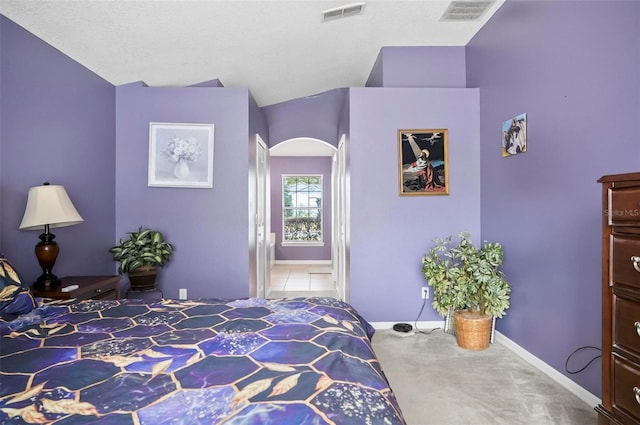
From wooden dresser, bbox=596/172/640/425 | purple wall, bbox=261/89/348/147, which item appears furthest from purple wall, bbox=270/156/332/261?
wooden dresser, bbox=596/172/640/425

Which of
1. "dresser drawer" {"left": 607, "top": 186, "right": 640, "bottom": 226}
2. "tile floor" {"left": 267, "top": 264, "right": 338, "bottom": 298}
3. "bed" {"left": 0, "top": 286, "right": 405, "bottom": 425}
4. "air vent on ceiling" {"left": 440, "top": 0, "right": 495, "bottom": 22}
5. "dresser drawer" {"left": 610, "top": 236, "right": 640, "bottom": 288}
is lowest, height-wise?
"tile floor" {"left": 267, "top": 264, "right": 338, "bottom": 298}

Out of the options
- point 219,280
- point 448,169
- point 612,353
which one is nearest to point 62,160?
point 219,280

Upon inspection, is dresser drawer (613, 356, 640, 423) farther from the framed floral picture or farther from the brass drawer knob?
the framed floral picture

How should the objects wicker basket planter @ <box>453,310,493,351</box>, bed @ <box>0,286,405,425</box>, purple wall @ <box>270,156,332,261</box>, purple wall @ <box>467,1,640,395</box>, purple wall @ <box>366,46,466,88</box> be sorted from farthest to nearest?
purple wall @ <box>270,156,332,261</box>
purple wall @ <box>366,46,466,88</box>
wicker basket planter @ <box>453,310,493,351</box>
purple wall @ <box>467,1,640,395</box>
bed @ <box>0,286,405,425</box>

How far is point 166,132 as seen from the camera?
352 centimetres

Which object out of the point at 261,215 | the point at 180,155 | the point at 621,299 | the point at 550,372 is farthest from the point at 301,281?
the point at 621,299

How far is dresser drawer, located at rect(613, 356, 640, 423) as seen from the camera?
1.12 meters

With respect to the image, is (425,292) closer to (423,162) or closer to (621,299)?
(423,162)

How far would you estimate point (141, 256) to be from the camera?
10.5ft

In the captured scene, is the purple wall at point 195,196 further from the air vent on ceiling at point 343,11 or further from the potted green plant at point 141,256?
the air vent on ceiling at point 343,11

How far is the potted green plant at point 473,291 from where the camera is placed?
267 cm

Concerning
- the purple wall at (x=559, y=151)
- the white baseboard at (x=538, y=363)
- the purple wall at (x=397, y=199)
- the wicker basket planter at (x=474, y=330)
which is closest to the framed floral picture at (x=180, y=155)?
the purple wall at (x=397, y=199)

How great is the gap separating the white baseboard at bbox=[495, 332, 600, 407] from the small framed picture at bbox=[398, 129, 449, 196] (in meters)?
1.44

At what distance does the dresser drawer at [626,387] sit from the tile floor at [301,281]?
12.5 feet
